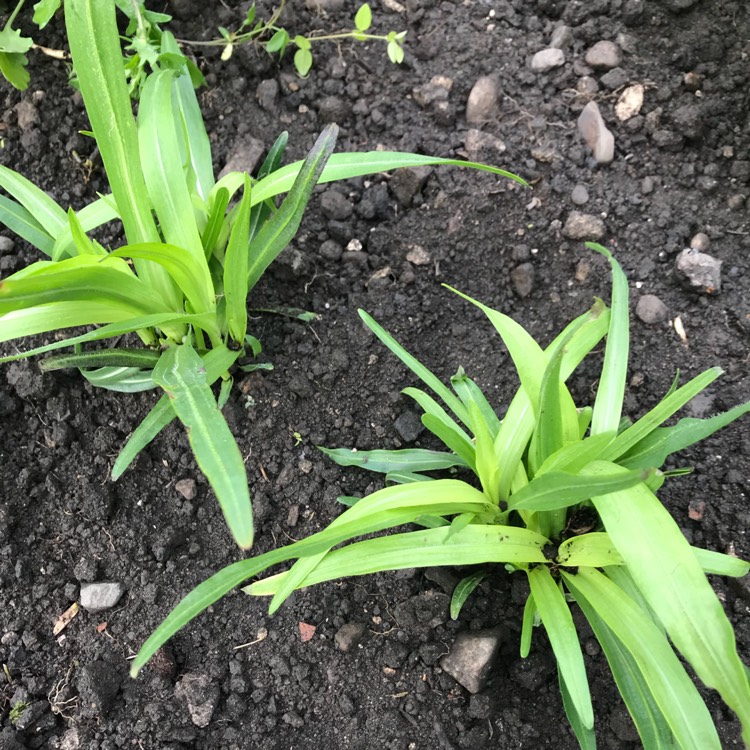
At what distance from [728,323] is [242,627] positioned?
1212 mm

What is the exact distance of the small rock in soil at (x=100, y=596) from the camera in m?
1.24

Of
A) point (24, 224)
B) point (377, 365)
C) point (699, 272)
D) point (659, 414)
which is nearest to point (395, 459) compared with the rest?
point (377, 365)

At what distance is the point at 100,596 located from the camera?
4.08ft

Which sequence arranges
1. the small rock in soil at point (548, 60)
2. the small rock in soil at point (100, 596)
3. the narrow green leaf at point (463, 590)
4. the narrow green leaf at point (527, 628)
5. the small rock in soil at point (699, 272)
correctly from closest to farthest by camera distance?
the narrow green leaf at point (527, 628) < the narrow green leaf at point (463, 590) < the small rock in soil at point (100, 596) < the small rock in soil at point (699, 272) < the small rock in soil at point (548, 60)

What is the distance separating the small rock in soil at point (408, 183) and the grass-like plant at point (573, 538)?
0.50 metres

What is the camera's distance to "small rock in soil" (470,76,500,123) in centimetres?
156

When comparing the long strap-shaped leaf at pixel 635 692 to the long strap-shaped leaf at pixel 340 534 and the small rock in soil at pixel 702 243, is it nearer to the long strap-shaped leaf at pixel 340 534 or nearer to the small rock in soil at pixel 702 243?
the long strap-shaped leaf at pixel 340 534

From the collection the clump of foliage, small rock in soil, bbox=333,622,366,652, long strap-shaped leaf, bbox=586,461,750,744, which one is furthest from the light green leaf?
small rock in soil, bbox=333,622,366,652

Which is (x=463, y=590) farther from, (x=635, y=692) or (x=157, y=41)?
(x=157, y=41)

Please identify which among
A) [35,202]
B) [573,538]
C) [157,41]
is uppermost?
[157,41]

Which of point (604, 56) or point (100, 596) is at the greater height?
point (604, 56)

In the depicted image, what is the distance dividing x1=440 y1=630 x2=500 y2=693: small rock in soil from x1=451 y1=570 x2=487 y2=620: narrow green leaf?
0.05m

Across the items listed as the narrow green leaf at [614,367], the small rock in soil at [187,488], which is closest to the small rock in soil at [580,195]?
the narrow green leaf at [614,367]

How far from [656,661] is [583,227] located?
943 mm
